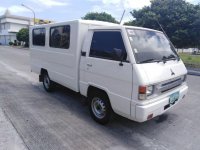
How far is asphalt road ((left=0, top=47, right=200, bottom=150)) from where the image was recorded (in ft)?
12.2

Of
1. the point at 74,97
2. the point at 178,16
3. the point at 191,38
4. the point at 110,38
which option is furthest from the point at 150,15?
the point at 110,38

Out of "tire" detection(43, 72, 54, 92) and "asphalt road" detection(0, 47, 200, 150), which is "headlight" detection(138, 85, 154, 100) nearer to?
"asphalt road" detection(0, 47, 200, 150)

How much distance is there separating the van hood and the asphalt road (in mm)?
1179

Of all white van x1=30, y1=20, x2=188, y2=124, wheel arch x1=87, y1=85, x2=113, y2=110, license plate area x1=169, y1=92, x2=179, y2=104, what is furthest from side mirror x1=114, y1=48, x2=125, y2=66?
license plate area x1=169, y1=92, x2=179, y2=104

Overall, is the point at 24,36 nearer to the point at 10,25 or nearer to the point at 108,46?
the point at 10,25

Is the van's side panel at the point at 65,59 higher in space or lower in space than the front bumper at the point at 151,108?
higher

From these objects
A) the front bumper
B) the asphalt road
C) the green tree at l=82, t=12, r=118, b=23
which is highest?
the green tree at l=82, t=12, r=118, b=23

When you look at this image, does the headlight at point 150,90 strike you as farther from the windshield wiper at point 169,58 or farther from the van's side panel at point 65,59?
the van's side panel at point 65,59

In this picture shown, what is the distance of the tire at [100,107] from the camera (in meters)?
4.39

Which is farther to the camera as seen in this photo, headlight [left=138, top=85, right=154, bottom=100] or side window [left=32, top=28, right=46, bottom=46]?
side window [left=32, top=28, right=46, bottom=46]

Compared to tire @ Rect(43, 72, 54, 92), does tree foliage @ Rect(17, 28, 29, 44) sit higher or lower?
higher

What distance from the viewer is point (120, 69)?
3.85 metres

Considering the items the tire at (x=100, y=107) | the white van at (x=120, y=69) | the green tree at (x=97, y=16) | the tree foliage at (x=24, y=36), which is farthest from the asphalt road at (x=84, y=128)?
the tree foliage at (x=24, y=36)

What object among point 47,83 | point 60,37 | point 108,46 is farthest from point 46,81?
point 108,46
